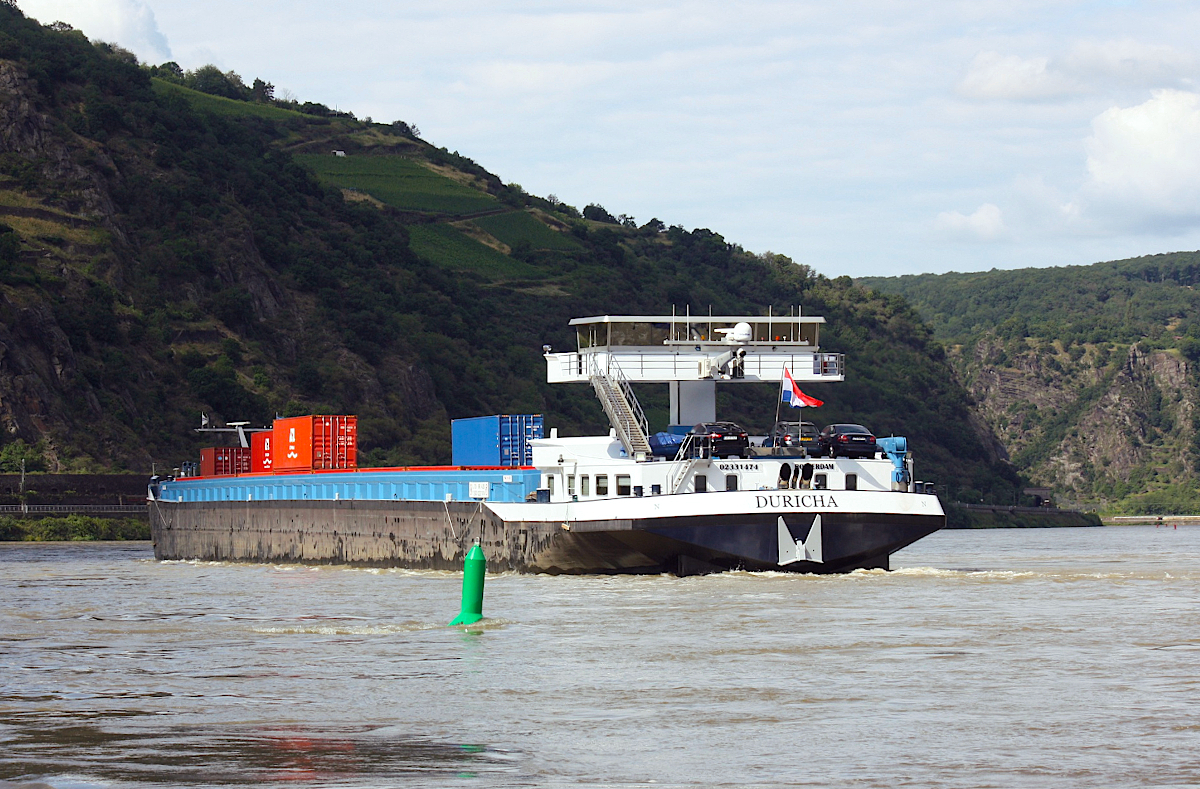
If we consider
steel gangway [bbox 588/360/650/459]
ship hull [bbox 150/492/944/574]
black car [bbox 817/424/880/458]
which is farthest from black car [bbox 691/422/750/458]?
ship hull [bbox 150/492/944/574]

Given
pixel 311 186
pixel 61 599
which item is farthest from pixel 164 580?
pixel 311 186

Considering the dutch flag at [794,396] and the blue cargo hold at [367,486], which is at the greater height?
the dutch flag at [794,396]

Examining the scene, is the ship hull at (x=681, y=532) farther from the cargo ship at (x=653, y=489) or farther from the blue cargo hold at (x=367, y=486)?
the blue cargo hold at (x=367, y=486)

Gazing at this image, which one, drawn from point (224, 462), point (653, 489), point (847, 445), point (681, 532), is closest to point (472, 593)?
point (681, 532)

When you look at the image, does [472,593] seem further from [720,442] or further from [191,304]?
[191,304]

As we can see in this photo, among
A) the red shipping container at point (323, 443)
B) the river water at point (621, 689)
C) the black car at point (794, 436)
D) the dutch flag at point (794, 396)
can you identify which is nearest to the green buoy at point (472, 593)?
the river water at point (621, 689)

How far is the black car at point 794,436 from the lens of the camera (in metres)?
46.2

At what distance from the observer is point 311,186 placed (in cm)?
19950

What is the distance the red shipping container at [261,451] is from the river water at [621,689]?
36820 millimetres

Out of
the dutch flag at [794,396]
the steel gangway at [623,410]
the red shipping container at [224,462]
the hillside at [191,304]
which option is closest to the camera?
the dutch flag at [794,396]

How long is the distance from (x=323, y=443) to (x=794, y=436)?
31782mm

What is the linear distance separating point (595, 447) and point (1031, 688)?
27171 mm

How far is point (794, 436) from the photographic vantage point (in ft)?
152

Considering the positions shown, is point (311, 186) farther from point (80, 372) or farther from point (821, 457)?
point (821, 457)
